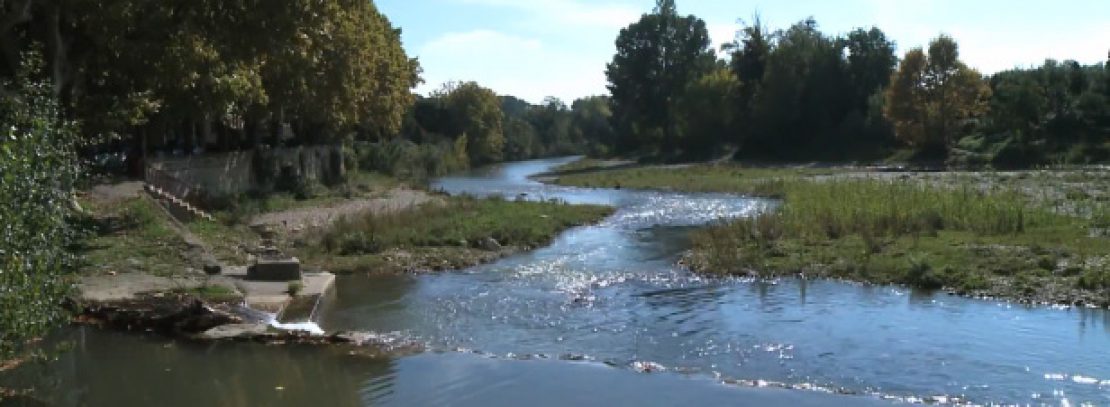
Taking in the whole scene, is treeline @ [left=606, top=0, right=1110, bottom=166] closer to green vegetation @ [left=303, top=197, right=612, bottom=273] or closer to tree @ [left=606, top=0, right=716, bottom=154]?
tree @ [left=606, top=0, right=716, bottom=154]

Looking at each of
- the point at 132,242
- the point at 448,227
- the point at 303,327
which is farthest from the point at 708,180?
the point at 303,327

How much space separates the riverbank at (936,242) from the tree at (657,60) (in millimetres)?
83815

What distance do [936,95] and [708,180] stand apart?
24.2 metres

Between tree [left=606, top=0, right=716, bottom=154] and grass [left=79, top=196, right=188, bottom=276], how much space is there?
9652 centimetres

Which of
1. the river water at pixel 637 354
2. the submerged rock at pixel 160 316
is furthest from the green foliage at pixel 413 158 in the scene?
the submerged rock at pixel 160 316

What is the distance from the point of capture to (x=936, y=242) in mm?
26938

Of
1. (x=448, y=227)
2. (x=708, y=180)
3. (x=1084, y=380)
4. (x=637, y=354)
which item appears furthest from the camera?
(x=708, y=180)

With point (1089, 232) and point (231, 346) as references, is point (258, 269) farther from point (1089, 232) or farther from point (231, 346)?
point (1089, 232)

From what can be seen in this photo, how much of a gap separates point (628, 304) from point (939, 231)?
11977 millimetres

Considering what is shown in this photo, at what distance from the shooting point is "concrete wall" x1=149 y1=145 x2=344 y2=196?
40.7 m

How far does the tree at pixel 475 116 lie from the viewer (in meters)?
127

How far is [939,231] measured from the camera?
29078mm

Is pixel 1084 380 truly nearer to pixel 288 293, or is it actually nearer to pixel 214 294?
pixel 288 293

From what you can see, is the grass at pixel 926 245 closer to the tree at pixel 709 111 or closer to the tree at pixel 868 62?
the tree at pixel 868 62
